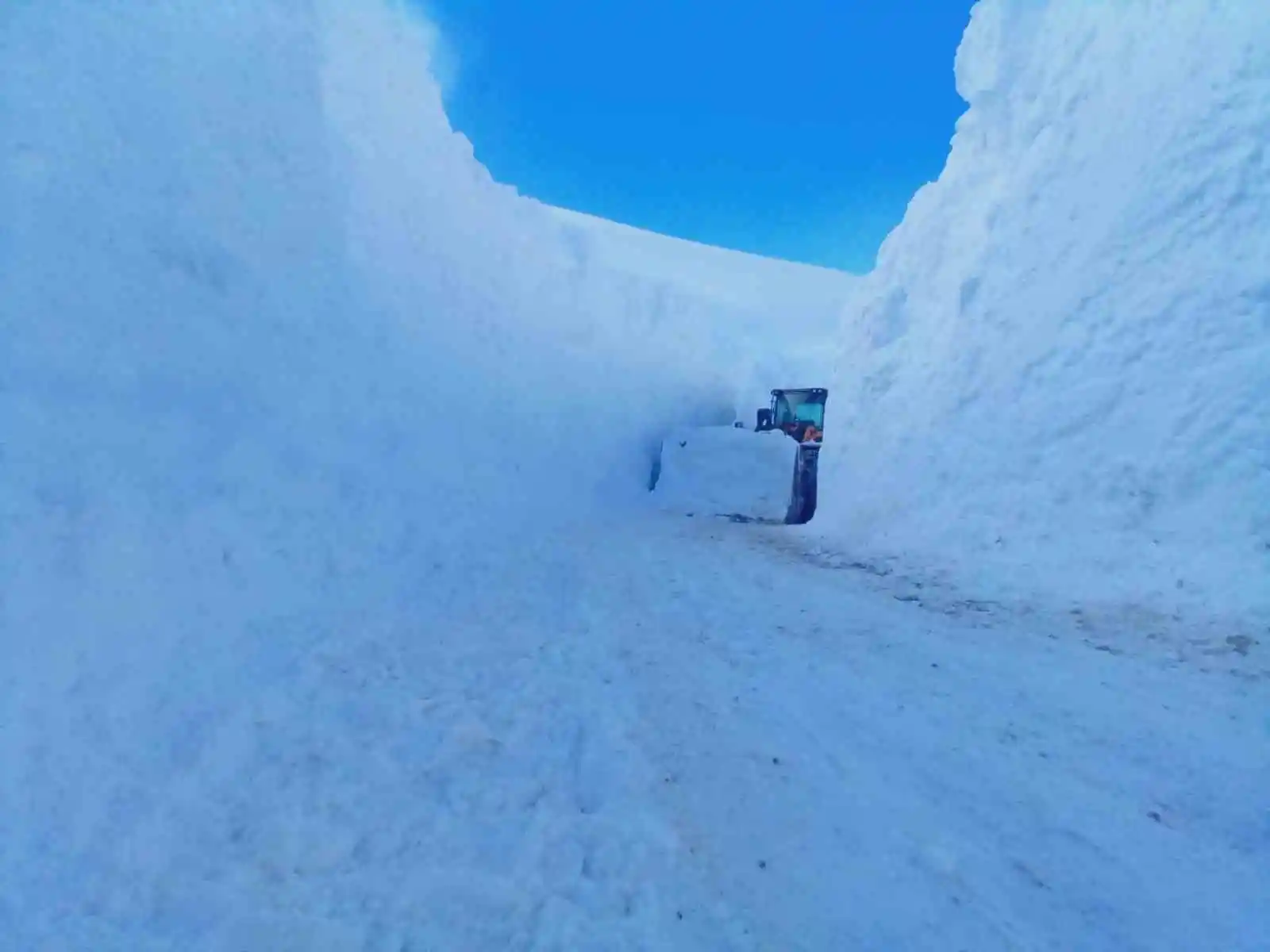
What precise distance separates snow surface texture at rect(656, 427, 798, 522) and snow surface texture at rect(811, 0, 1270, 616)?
5156 millimetres

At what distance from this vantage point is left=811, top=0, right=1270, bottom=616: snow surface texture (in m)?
5.63

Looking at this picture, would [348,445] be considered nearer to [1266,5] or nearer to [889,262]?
[889,262]

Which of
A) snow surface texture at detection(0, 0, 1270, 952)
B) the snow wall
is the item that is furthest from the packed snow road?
Result: the snow wall

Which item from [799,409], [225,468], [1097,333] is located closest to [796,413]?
[799,409]

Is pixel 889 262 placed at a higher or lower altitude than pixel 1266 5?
lower

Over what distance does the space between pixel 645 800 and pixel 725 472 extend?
12.9 metres

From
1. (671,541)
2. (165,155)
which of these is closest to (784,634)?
(671,541)

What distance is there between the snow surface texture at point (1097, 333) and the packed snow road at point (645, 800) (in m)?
1.40

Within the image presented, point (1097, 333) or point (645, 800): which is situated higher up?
point (1097, 333)

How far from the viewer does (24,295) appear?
521 cm

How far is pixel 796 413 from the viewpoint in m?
22.9

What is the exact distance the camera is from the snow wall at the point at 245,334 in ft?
15.9

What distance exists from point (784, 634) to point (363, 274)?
757 cm

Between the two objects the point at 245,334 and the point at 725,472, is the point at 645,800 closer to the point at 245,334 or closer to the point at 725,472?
the point at 245,334
